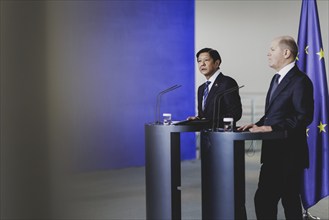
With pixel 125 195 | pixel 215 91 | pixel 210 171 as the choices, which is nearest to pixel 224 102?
pixel 215 91

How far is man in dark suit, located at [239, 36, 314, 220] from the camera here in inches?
101

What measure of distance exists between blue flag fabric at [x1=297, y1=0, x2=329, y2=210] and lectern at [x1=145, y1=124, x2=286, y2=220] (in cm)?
122

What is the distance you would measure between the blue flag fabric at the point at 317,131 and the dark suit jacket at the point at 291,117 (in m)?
1.03

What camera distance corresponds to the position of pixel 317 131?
365 cm

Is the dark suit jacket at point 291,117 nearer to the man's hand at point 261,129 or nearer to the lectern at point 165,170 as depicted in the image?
the man's hand at point 261,129

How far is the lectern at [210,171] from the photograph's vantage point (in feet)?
8.00

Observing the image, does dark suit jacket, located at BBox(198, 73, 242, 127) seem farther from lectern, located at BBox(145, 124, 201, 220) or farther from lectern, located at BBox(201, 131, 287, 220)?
lectern, located at BBox(201, 131, 287, 220)

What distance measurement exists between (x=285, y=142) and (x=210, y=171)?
500 millimetres

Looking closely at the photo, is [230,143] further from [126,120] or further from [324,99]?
[126,120]

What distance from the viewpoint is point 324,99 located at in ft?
12.0

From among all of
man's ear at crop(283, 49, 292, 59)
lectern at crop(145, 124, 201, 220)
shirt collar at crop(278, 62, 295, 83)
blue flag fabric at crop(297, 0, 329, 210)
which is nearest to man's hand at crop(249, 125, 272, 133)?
shirt collar at crop(278, 62, 295, 83)

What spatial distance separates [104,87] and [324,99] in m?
3.25

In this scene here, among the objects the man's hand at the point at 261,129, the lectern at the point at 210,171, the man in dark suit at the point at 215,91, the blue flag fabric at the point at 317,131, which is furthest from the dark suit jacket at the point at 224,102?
the blue flag fabric at the point at 317,131

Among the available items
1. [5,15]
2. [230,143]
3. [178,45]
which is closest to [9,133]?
[5,15]
